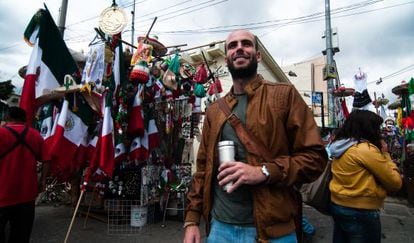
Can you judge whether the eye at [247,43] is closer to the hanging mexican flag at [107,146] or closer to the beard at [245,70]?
the beard at [245,70]

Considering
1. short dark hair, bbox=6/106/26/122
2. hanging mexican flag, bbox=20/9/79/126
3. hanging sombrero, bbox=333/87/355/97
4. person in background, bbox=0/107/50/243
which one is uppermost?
hanging sombrero, bbox=333/87/355/97

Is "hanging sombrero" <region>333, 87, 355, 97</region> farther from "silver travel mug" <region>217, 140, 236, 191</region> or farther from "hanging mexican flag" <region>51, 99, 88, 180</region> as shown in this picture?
"silver travel mug" <region>217, 140, 236, 191</region>

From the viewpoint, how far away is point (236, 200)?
65.7 inches

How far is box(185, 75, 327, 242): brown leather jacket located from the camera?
1.51m

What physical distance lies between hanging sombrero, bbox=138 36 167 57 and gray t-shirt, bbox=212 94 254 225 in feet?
14.0

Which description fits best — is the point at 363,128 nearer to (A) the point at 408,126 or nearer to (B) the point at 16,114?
(B) the point at 16,114

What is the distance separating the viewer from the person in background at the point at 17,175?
3606mm

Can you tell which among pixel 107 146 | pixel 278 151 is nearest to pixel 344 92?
pixel 107 146

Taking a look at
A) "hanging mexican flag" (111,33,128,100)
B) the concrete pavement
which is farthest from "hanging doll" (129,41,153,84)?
the concrete pavement

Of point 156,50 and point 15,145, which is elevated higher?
point 156,50

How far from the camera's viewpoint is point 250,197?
5.37 feet

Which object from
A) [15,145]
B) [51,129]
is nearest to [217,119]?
[15,145]

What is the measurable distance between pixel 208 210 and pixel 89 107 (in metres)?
3.74

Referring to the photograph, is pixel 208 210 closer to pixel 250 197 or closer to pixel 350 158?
pixel 250 197
